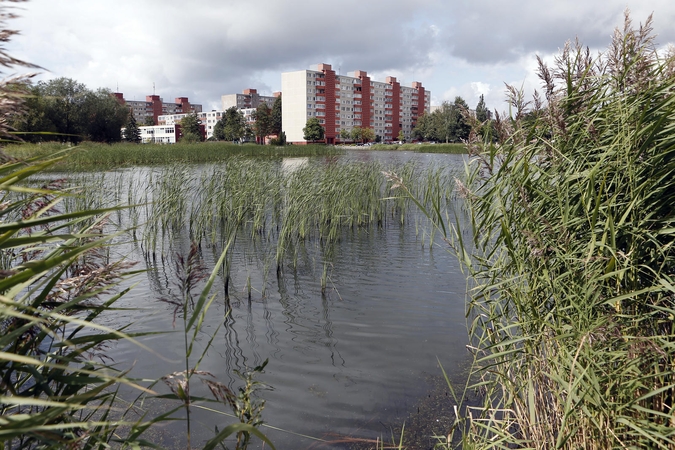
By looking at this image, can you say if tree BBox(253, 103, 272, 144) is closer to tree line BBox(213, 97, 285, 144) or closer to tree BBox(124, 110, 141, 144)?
tree line BBox(213, 97, 285, 144)

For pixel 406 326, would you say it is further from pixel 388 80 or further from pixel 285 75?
pixel 388 80

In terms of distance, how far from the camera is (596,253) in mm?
2328

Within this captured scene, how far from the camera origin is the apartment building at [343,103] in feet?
274

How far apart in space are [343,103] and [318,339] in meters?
90.1

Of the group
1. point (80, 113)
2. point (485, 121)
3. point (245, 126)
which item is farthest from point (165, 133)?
point (485, 121)

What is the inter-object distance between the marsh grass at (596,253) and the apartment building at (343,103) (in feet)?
269

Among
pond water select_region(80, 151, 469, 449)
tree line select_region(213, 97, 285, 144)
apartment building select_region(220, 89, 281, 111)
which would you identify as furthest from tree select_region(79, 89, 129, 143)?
apartment building select_region(220, 89, 281, 111)

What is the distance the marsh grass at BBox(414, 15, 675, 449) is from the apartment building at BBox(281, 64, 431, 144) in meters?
82.1

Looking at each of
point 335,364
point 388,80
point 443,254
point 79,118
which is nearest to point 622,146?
point 335,364

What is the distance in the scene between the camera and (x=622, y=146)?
2.22m

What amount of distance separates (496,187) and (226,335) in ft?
11.6

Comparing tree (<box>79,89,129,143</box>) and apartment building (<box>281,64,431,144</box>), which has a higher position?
apartment building (<box>281,64,431,144</box>)

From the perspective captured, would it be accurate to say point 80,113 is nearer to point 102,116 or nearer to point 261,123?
point 102,116

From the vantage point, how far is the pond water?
141 inches
